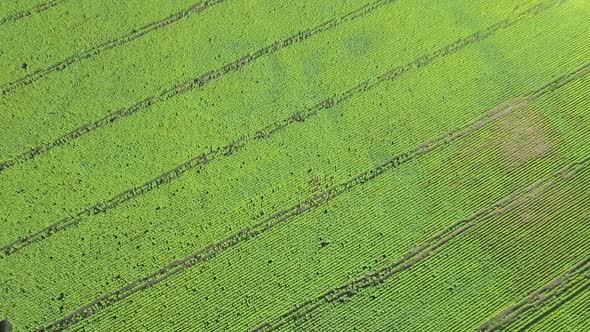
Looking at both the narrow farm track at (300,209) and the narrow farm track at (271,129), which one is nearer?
the narrow farm track at (300,209)

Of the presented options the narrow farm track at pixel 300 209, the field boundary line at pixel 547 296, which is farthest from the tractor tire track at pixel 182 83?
the field boundary line at pixel 547 296

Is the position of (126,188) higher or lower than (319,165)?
higher

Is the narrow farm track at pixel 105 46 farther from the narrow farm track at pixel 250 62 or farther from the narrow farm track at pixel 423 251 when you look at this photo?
the narrow farm track at pixel 423 251

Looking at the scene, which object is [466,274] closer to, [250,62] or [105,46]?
[250,62]

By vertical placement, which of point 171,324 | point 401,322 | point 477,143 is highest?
point 477,143

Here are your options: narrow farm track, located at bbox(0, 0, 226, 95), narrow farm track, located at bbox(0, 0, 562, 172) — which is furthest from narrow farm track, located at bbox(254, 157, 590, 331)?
narrow farm track, located at bbox(0, 0, 226, 95)

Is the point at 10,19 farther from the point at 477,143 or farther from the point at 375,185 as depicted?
the point at 477,143

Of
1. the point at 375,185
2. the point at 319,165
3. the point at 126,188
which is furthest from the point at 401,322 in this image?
the point at 126,188

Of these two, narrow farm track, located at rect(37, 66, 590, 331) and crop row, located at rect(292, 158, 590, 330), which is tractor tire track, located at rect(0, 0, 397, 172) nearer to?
narrow farm track, located at rect(37, 66, 590, 331)
